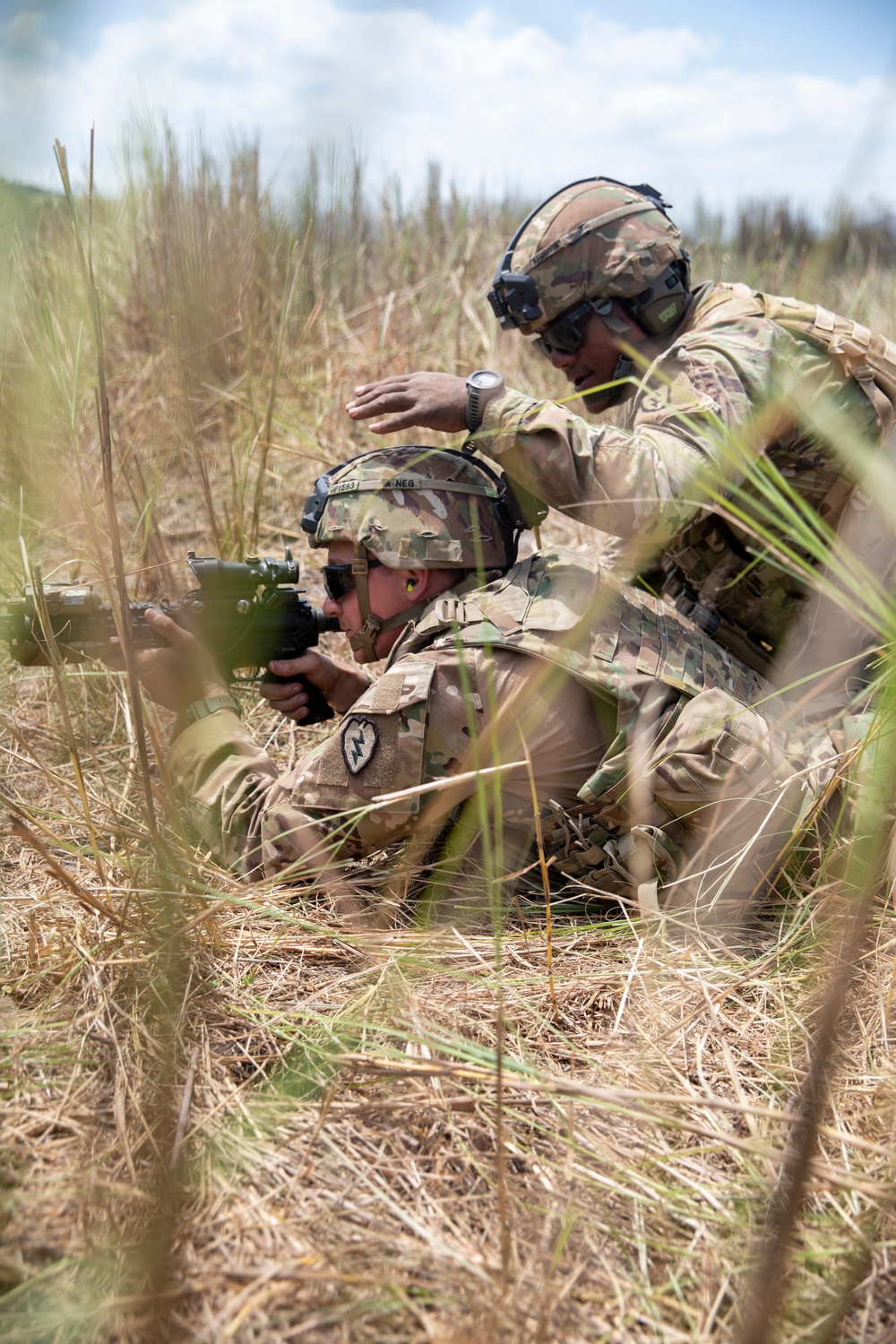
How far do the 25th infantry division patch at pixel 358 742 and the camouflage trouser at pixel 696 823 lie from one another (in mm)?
535

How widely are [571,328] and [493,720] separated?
190 cm

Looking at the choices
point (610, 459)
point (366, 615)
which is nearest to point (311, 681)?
point (366, 615)

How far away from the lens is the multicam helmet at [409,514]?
262cm

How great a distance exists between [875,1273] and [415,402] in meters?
2.27

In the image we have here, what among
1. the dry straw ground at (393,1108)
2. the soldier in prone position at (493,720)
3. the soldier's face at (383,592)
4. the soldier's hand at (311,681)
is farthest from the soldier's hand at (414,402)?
the soldier's hand at (311,681)

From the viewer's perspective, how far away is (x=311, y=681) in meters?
3.15

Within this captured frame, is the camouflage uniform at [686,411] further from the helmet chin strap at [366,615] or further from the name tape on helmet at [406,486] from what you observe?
the helmet chin strap at [366,615]

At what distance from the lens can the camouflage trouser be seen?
7.79ft

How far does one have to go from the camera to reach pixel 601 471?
107 inches

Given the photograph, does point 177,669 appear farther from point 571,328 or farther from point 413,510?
point 571,328

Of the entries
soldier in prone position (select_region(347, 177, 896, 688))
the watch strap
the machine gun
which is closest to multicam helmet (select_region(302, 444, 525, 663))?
soldier in prone position (select_region(347, 177, 896, 688))

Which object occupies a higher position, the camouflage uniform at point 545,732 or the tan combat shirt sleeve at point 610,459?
the tan combat shirt sleeve at point 610,459

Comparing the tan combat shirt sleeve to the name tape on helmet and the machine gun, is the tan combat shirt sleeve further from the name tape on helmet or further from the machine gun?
the machine gun

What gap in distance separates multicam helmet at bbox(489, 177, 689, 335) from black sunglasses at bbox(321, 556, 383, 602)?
137cm
